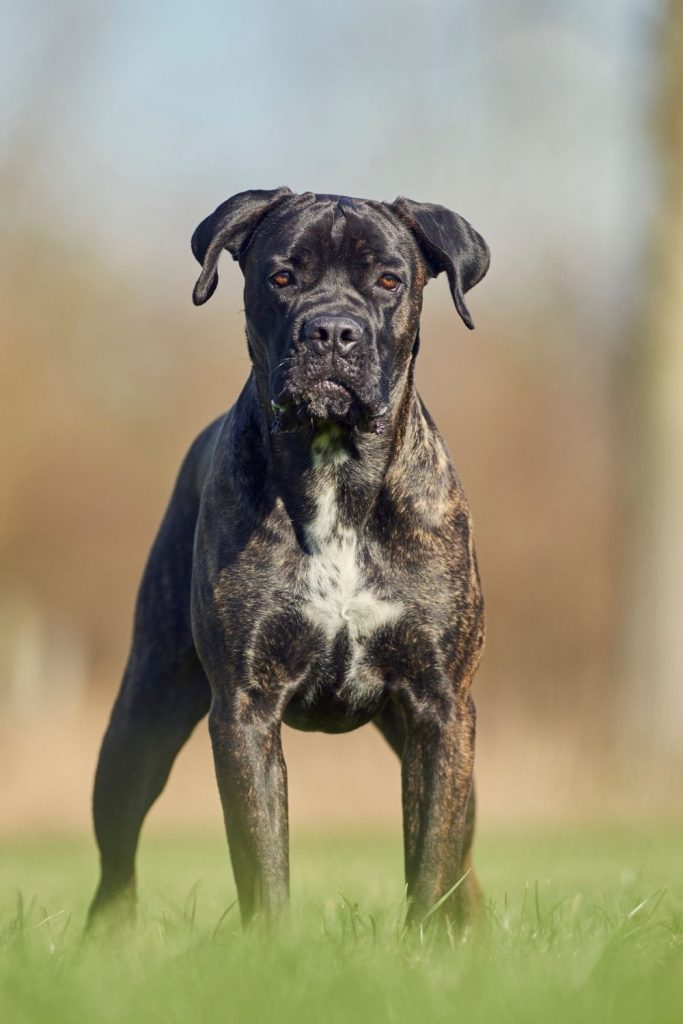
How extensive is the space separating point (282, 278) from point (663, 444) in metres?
8.59

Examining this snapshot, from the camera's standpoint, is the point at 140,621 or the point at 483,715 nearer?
the point at 140,621

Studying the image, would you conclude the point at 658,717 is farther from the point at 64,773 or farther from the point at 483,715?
the point at 64,773

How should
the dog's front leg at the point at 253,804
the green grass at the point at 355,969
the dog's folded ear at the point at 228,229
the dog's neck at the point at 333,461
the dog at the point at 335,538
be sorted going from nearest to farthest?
the green grass at the point at 355,969 → the dog's front leg at the point at 253,804 → the dog at the point at 335,538 → the dog's neck at the point at 333,461 → the dog's folded ear at the point at 228,229

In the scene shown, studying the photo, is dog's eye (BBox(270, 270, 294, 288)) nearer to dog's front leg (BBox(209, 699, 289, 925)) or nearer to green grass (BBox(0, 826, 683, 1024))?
dog's front leg (BBox(209, 699, 289, 925))

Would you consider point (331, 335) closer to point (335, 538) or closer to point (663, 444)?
point (335, 538)

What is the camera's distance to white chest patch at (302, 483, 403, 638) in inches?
179

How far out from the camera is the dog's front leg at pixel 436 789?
454 centimetres

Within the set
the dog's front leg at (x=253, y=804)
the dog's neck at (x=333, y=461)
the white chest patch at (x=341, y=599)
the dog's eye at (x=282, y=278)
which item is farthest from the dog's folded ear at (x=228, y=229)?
the dog's front leg at (x=253, y=804)

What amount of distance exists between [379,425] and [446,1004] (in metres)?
2.07

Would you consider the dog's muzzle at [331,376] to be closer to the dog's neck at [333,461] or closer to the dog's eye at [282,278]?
the dog's neck at [333,461]

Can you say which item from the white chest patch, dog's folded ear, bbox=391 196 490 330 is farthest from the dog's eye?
the white chest patch

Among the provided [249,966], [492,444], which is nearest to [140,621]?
[249,966]

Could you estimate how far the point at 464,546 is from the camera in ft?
15.6

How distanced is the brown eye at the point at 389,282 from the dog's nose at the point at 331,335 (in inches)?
13.6
